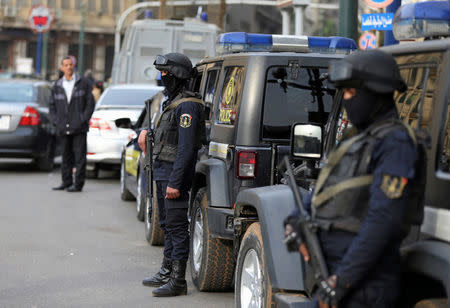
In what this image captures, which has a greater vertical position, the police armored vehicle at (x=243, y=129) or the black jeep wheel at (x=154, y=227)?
the police armored vehicle at (x=243, y=129)

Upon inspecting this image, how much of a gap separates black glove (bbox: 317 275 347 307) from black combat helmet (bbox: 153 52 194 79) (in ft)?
12.0

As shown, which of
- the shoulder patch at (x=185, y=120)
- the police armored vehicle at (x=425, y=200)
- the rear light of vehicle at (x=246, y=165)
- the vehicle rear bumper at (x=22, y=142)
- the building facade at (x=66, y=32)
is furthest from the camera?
the building facade at (x=66, y=32)

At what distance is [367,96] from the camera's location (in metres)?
3.49

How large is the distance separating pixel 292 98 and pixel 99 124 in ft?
28.8

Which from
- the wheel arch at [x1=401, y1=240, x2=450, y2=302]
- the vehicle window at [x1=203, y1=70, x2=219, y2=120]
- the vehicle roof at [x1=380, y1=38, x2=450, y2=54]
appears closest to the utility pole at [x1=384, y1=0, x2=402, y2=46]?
the vehicle window at [x1=203, y1=70, x2=219, y2=120]

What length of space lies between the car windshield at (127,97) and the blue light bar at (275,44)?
296 inches

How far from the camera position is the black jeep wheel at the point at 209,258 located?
682 cm

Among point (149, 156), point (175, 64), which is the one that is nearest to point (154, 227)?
point (149, 156)

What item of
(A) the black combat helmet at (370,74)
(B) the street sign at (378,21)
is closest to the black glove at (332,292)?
(A) the black combat helmet at (370,74)

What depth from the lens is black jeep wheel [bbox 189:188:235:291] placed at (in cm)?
682

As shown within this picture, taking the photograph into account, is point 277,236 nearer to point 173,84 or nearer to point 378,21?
point 173,84

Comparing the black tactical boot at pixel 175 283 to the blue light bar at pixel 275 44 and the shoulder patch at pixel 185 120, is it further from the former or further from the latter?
the blue light bar at pixel 275 44

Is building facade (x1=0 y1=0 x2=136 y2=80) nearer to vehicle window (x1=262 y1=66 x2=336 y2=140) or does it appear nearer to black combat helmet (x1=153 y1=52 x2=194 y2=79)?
black combat helmet (x1=153 y1=52 x2=194 y2=79)

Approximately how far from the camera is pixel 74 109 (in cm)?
1363
